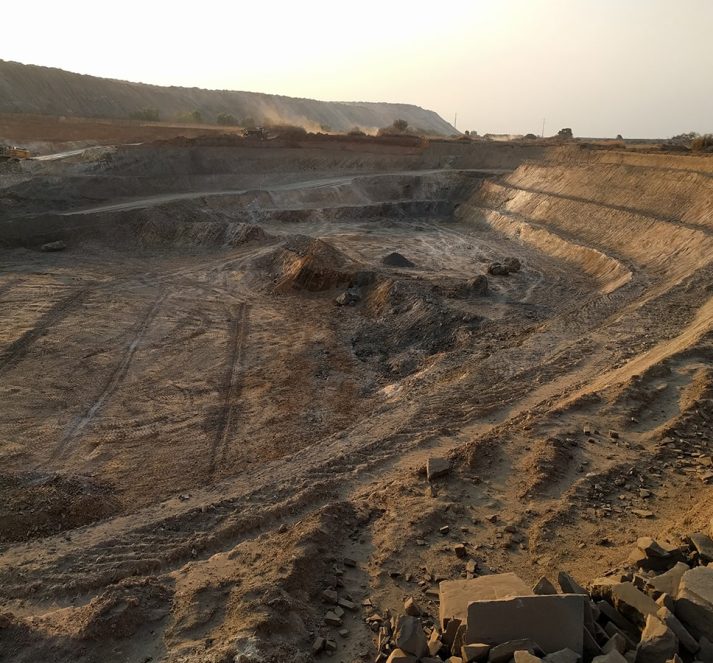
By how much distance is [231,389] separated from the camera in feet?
42.9

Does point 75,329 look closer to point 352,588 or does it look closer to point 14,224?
point 14,224

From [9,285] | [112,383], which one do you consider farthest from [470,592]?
[9,285]

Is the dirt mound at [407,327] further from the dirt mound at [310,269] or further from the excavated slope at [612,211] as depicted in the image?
the excavated slope at [612,211]

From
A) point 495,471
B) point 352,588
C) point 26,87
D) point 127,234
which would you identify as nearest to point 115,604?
point 352,588

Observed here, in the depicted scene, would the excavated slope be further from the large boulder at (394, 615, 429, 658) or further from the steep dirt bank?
the large boulder at (394, 615, 429, 658)

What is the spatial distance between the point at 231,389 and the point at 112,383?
2662 millimetres

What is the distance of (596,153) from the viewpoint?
2980 centimetres

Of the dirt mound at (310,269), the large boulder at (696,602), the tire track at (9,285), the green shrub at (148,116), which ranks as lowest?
the tire track at (9,285)

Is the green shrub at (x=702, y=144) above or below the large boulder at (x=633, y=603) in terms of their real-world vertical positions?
above

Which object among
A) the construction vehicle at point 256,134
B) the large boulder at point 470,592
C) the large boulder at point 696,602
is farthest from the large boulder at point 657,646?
the construction vehicle at point 256,134

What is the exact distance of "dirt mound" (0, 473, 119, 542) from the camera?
25.5ft

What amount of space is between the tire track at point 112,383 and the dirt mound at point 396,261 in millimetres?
7976

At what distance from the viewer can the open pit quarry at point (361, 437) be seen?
5055 millimetres

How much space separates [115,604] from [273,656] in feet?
5.74
